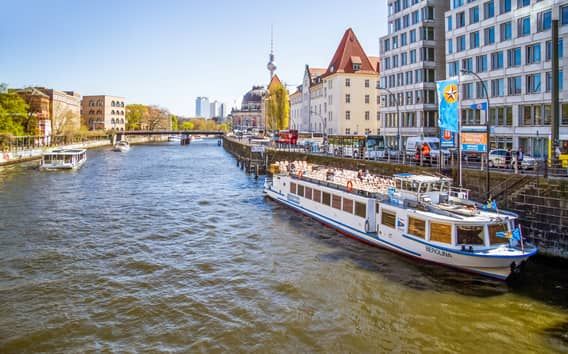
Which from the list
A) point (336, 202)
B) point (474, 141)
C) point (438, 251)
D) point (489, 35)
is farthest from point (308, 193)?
point (489, 35)

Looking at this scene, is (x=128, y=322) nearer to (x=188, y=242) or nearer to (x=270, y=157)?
(x=188, y=242)

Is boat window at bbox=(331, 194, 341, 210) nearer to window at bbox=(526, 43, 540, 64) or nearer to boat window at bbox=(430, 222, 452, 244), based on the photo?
Answer: boat window at bbox=(430, 222, 452, 244)

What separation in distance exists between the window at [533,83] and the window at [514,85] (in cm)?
116

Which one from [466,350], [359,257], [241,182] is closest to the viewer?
[466,350]

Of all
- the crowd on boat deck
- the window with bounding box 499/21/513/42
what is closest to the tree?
the window with bounding box 499/21/513/42

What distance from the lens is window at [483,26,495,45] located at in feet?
177

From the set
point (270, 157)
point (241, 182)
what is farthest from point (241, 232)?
point (270, 157)

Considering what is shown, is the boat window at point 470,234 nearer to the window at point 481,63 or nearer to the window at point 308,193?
the window at point 308,193

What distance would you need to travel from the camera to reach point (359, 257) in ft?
85.6

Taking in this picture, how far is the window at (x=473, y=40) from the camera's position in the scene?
56469 mm

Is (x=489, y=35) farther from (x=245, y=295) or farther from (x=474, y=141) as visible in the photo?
(x=245, y=295)

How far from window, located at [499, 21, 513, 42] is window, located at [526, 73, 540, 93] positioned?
521 cm

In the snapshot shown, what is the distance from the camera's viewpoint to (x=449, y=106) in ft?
95.9

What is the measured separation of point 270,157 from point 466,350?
59635 millimetres
